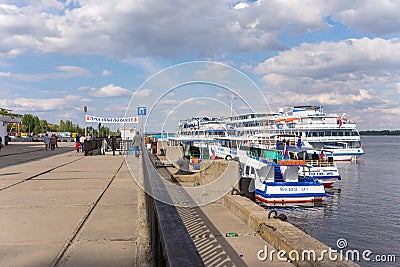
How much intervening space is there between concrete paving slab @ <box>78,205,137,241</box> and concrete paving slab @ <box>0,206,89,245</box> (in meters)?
0.35

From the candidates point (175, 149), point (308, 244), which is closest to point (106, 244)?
point (308, 244)

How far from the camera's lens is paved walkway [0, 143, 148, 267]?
6.23 meters

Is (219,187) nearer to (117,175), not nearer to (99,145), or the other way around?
(117,175)

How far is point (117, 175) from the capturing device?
1753cm

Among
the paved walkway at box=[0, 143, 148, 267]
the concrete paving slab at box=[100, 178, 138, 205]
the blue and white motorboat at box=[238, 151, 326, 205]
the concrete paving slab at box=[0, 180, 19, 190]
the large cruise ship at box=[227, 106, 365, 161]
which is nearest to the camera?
the paved walkway at box=[0, 143, 148, 267]

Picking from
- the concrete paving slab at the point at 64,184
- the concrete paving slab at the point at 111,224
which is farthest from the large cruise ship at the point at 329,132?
the concrete paving slab at the point at 111,224

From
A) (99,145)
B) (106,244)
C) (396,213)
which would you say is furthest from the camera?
(99,145)

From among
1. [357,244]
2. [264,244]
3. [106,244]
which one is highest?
[106,244]

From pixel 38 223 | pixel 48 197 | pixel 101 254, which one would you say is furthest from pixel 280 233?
pixel 48 197

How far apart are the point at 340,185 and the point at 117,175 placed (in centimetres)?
2300

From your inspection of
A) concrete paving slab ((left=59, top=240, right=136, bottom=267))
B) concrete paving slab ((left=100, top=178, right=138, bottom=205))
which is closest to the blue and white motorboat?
concrete paving slab ((left=100, top=178, right=138, bottom=205))

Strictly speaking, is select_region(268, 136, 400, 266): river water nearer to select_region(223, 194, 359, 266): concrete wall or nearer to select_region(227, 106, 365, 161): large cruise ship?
select_region(223, 194, 359, 266): concrete wall

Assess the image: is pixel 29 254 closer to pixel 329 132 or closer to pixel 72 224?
pixel 72 224

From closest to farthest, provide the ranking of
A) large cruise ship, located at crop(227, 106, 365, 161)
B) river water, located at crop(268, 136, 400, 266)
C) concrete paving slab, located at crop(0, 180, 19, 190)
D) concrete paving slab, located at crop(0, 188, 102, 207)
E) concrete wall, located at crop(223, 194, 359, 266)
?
concrete wall, located at crop(223, 194, 359, 266), concrete paving slab, located at crop(0, 188, 102, 207), concrete paving slab, located at crop(0, 180, 19, 190), river water, located at crop(268, 136, 400, 266), large cruise ship, located at crop(227, 106, 365, 161)
